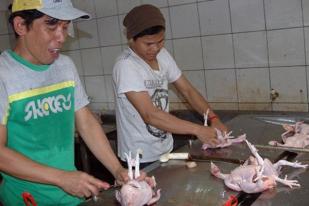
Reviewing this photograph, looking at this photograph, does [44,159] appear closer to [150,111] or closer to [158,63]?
[150,111]

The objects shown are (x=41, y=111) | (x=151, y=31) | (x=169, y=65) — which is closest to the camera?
(x=41, y=111)

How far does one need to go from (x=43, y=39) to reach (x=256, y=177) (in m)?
0.87

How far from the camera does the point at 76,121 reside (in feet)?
5.31

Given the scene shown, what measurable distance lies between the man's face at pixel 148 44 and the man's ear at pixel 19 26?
662 millimetres

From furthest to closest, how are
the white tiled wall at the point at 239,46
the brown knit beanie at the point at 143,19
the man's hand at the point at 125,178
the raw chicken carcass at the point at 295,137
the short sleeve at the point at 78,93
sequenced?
the white tiled wall at the point at 239,46
the brown knit beanie at the point at 143,19
the raw chicken carcass at the point at 295,137
the short sleeve at the point at 78,93
the man's hand at the point at 125,178

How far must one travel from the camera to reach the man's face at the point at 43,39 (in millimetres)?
1300

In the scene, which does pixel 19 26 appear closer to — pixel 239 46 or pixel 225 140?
pixel 225 140

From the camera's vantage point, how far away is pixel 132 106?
195 centimetres

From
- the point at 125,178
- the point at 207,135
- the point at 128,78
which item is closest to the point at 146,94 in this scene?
the point at 128,78

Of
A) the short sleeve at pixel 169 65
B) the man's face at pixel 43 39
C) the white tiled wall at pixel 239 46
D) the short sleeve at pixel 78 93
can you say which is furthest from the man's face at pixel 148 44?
the white tiled wall at pixel 239 46

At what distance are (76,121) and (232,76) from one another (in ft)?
4.00

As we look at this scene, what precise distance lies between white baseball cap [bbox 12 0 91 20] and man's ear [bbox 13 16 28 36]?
31mm

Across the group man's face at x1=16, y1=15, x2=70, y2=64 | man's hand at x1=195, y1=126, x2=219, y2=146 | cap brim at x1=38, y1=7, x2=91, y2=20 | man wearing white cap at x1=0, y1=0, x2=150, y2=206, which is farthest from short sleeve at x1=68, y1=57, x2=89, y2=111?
man's hand at x1=195, y1=126, x2=219, y2=146

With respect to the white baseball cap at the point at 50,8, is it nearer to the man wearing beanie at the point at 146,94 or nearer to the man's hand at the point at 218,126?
the man wearing beanie at the point at 146,94
